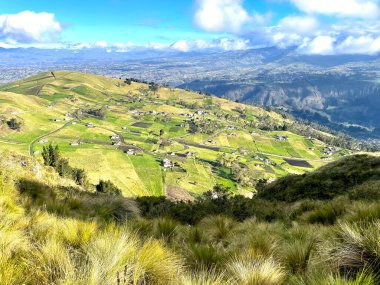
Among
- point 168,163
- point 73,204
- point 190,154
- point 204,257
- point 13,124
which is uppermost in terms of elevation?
point 204,257

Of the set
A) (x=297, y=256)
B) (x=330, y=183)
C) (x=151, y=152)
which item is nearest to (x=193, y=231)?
(x=297, y=256)

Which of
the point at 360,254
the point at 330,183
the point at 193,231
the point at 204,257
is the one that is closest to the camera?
the point at 360,254

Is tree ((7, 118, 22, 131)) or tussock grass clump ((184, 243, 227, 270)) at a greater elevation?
tussock grass clump ((184, 243, 227, 270))

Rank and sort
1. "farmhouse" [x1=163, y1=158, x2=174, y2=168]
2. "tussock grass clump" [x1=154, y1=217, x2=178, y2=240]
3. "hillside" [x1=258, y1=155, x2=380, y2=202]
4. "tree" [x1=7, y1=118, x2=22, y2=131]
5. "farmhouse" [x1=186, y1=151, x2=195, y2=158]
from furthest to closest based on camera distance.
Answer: "farmhouse" [x1=186, y1=151, x2=195, y2=158], "tree" [x1=7, y1=118, x2=22, y2=131], "farmhouse" [x1=163, y1=158, x2=174, y2=168], "hillside" [x1=258, y1=155, x2=380, y2=202], "tussock grass clump" [x1=154, y1=217, x2=178, y2=240]

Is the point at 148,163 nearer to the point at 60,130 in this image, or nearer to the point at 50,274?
the point at 60,130

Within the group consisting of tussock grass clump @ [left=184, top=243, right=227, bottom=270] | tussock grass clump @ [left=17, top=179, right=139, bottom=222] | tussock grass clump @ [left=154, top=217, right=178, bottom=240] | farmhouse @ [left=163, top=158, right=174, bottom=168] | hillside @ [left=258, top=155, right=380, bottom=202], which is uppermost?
tussock grass clump @ [left=184, top=243, right=227, bottom=270]

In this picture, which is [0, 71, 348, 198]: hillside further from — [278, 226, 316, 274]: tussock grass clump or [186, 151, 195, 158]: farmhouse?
[278, 226, 316, 274]: tussock grass clump

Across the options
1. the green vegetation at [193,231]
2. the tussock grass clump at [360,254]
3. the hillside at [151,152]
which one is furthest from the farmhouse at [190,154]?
the tussock grass clump at [360,254]

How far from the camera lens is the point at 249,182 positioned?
126375 millimetres

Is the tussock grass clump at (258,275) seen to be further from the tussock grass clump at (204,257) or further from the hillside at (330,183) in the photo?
the hillside at (330,183)

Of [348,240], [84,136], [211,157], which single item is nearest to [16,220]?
[348,240]

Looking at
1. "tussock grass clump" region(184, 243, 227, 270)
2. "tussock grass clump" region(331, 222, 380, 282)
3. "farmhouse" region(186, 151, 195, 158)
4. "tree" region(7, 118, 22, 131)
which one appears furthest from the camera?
"farmhouse" region(186, 151, 195, 158)

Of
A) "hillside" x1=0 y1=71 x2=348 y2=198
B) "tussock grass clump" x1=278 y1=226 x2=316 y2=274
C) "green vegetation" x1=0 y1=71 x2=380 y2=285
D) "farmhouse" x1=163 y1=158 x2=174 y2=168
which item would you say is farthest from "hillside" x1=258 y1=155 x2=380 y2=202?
"farmhouse" x1=163 y1=158 x2=174 y2=168

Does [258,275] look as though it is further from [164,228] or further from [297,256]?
[164,228]
